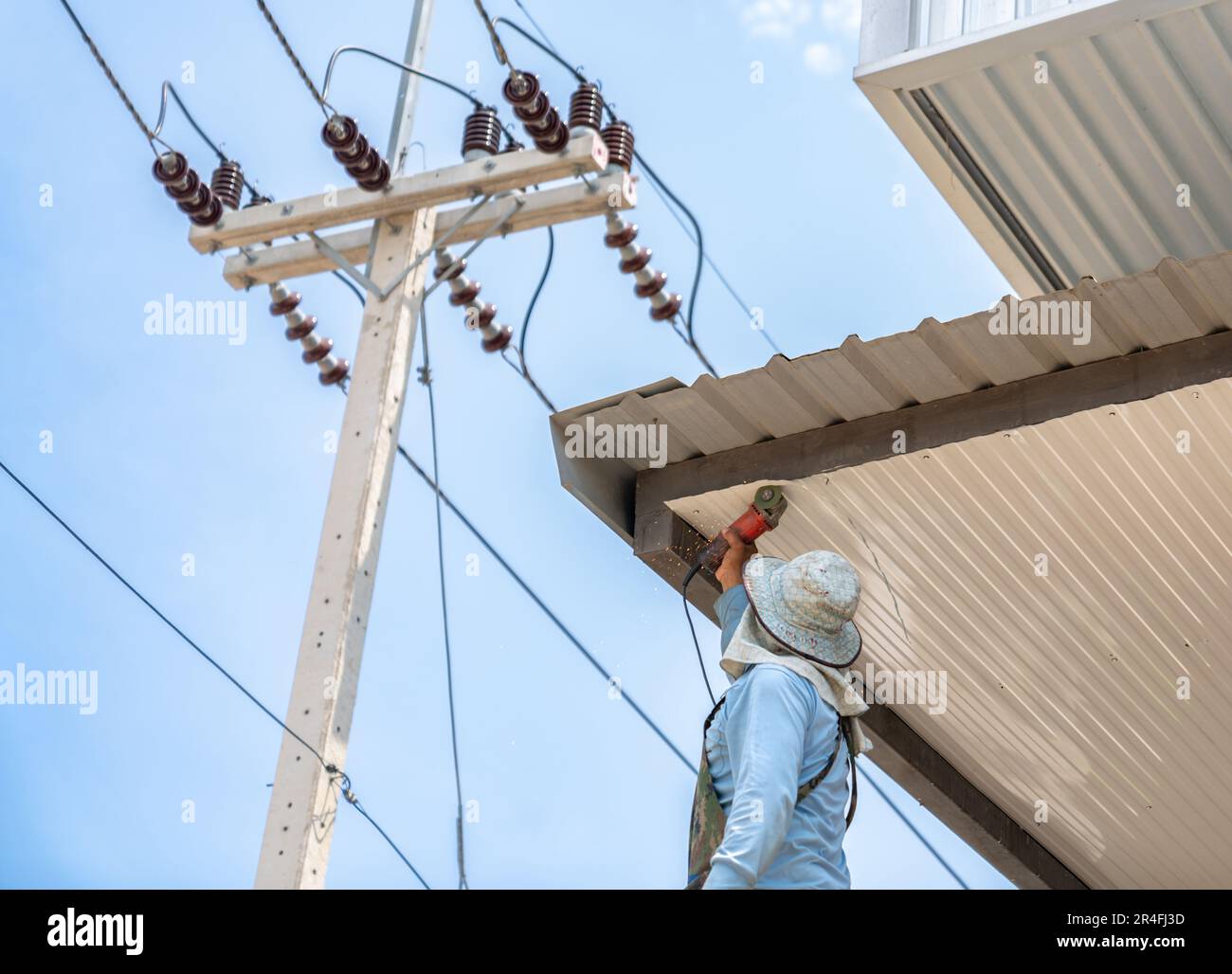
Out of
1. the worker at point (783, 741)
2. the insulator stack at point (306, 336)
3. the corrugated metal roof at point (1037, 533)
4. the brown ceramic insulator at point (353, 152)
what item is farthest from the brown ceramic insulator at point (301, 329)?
the worker at point (783, 741)

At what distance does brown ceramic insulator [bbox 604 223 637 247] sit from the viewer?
11.2 meters

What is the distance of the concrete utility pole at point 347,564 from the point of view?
8023 mm

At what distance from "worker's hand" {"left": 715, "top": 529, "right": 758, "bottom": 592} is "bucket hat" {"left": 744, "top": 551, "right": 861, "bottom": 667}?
2.26 metres

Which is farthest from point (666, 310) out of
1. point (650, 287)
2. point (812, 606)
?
point (812, 606)

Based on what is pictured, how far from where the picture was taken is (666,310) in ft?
40.3

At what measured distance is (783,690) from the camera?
4688 mm

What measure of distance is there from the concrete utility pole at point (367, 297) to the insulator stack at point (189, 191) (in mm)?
78

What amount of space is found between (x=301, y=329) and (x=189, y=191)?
1.70m

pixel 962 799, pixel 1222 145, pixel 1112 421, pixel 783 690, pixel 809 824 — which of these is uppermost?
pixel 1222 145

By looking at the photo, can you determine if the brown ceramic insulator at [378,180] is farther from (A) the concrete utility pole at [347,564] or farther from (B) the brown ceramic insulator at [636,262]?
(B) the brown ceramic insulator at [636,262]

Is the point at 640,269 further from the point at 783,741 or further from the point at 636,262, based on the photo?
the point at 783,741
